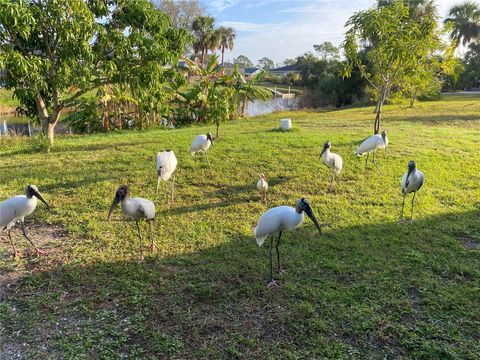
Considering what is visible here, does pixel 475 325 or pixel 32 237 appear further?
pixel 32 237

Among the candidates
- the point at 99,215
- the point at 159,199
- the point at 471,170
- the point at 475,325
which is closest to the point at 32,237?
the point at 99,215

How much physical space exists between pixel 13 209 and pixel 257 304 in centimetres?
307

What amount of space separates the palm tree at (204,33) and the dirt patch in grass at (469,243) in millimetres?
33282

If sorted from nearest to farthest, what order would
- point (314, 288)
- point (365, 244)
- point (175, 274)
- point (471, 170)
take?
point (314, 288), point (175, 274), point (365, 244), point (471, 170)

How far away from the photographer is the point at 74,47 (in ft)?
29.6

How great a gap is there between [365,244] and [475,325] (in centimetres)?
166

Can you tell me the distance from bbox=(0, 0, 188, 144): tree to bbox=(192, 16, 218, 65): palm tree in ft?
85.8

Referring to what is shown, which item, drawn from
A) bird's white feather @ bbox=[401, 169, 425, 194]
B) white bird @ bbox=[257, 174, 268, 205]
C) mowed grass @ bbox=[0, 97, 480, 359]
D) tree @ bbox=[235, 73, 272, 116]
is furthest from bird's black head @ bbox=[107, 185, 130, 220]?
tree @ bbox=[235, 73, 272, 116]

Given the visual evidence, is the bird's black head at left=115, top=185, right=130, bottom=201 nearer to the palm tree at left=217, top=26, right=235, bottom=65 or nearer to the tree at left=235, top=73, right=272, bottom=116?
the tree at left=235, top=73, right=272, bottom=116

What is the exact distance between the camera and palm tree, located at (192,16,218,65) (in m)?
35.7

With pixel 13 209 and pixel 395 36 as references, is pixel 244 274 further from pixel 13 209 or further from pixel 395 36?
pixel 395 36

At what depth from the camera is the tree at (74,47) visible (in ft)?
28.0

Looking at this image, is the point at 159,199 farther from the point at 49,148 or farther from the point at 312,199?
the point at 49,148

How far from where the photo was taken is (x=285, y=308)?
369 cm
